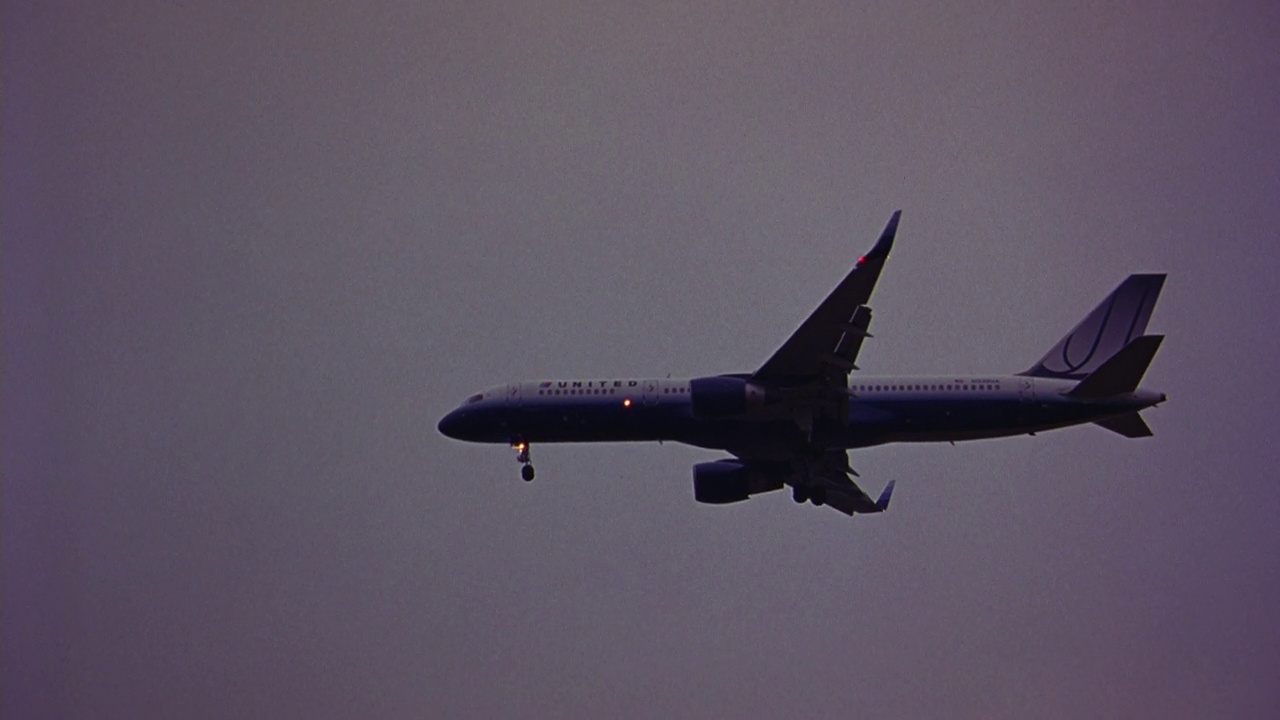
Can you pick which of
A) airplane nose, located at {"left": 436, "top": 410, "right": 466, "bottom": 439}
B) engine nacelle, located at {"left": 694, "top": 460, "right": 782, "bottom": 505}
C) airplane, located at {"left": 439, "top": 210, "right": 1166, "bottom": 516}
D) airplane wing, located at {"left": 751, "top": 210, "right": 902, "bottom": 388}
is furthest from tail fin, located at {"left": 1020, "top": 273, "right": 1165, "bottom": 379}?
airplane nose, located at {"left": 436, "top": 410, "right": 466, "bottom": 439}

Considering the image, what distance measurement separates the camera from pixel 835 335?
136ft

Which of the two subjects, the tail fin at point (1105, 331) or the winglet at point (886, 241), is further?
the tail fin at point (1105, 331)

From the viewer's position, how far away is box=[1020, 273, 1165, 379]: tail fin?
46.6m

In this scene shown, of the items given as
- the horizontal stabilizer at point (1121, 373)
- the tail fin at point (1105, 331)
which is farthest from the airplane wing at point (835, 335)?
the tail fin at point (1105, 331)

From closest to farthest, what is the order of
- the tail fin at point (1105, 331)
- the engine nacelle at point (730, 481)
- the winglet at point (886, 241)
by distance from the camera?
1. the winglet at point (886, 241)
2. the tail fin at point (1105, 331)
3. the engine nacelle at point (730, 481)

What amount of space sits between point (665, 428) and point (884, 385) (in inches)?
297

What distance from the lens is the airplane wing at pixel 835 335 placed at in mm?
39375

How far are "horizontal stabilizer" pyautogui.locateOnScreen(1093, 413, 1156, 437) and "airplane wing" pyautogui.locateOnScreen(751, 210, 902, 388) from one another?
8.76 meters

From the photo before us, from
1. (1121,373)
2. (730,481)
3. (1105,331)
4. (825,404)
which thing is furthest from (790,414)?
(1105,331)

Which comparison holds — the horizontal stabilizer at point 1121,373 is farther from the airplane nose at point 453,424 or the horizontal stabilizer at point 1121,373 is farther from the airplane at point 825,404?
the airplane nose at point 453,424

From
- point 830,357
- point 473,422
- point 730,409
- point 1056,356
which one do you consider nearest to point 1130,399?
point 1056,356

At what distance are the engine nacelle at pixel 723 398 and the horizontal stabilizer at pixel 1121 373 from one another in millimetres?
10480

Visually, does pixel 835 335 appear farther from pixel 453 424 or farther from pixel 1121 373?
pixel 453 424

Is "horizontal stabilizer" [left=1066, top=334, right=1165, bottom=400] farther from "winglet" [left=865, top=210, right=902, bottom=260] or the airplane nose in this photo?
the airplane nose
